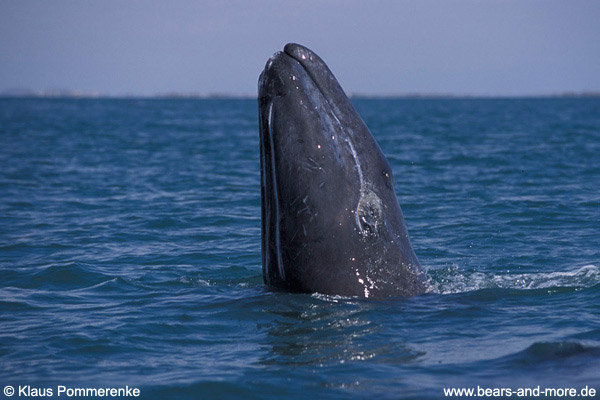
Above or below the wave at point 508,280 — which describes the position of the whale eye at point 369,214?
above

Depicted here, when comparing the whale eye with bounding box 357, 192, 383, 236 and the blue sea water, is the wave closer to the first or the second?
the blue sea water

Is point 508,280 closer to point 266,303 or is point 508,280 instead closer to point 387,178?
point 387,178

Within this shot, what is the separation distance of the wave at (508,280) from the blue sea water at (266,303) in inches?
1.4

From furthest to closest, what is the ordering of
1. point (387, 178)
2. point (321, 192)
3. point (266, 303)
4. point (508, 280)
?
point (508, 280)
point (266, 303)
point (387, 178)
point (321, 192)

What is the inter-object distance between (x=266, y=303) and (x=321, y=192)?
139cm

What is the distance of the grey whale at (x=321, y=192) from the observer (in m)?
7.12

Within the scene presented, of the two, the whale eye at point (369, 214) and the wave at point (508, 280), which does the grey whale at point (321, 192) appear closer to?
the whale eye at point (369, 214)

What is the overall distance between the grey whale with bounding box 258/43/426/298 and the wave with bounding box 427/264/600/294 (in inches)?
48.5

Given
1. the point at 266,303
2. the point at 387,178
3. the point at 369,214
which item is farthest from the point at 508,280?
the point at 266,303

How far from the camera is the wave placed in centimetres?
877

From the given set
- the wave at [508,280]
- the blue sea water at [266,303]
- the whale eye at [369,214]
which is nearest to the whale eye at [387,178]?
the whale eye at [369,214]

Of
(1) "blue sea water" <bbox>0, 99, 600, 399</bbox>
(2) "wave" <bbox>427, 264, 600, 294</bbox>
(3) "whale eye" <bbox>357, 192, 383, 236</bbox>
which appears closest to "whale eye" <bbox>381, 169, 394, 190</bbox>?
(3) "whale eye" <bbox>357, 192, 383, 236</bbox>

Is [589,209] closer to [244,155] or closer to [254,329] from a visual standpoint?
[254,329]

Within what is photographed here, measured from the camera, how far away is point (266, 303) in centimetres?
770
